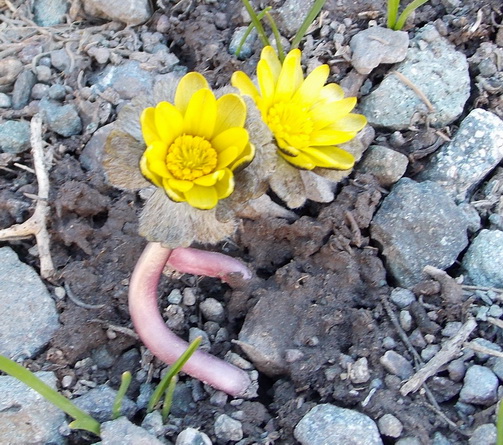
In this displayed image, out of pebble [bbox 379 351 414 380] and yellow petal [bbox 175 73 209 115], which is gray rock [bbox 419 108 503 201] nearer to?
pebble [bbox 379 351 414 380]

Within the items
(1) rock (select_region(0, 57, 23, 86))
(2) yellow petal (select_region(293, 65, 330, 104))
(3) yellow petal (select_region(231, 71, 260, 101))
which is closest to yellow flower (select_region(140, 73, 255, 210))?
(3) yellow petal (select_region(231, 71, 260, 101))

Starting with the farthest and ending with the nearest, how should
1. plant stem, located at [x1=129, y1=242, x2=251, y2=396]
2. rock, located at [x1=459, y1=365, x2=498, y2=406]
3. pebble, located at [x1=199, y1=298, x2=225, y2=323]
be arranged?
pebble, located at [x1=199, y1=298, x2=225, y2=323] → plant stem, located at [x1=129, y1=242, x2=251, y2=396] → rock, located at [x1=459, y1=365, x2=498, y2=406]

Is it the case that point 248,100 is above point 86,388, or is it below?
above

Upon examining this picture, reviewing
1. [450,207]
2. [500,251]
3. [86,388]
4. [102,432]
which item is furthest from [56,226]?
[500,251]

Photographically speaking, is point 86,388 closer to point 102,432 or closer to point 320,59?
point 102,432

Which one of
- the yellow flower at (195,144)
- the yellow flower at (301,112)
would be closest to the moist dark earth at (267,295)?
the yellow flower at (301,112)

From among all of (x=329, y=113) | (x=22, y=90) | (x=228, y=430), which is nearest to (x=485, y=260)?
(x=329, y=113)

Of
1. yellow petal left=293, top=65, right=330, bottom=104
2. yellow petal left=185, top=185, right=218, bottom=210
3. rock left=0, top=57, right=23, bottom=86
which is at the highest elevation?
yellow petal left=293, top=65, right=330, bottom=104
